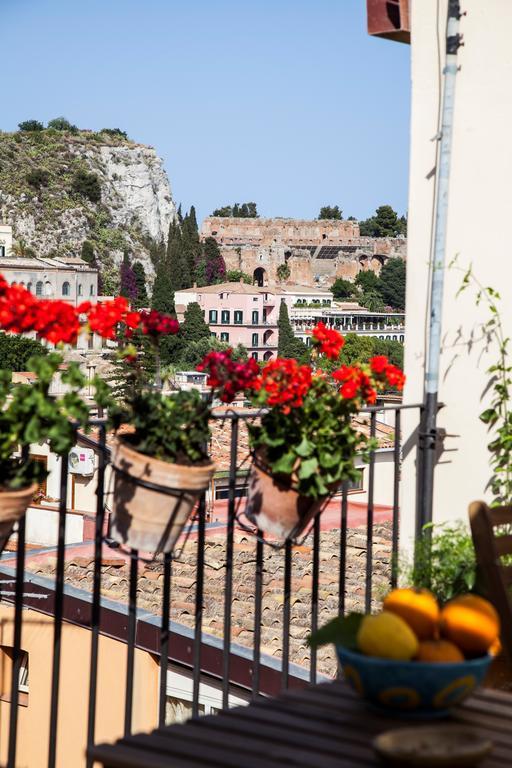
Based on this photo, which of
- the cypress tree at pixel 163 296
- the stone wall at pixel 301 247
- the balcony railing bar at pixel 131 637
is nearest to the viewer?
the balcony railing bar at pixel 131 637

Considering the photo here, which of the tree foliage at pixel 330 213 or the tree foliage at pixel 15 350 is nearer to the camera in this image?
the tree foliage at pixel 15 350

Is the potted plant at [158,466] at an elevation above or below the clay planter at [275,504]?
above

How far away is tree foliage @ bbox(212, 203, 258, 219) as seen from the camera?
3556 inches

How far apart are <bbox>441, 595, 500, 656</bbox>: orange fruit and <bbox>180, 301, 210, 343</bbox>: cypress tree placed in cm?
5261

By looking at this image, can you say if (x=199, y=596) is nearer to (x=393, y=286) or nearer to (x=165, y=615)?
(x=165, y=615)

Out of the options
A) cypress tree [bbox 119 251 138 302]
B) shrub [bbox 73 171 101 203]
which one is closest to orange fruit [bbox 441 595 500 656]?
cypress tree [bbox 119 251 138 302]

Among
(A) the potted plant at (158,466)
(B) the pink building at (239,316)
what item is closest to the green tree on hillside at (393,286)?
(B) the pink building at (239,316)

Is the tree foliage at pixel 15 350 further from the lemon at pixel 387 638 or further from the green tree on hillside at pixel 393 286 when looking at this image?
the green tree on hillside at pixel 393 286

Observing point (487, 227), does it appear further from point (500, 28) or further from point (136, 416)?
point (136, 416)

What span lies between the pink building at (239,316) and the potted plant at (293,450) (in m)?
56.4

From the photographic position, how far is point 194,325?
54.5 m

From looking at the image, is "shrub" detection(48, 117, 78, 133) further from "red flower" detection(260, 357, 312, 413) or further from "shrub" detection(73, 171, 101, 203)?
"red flower" detection(260, 357, 312, 413)

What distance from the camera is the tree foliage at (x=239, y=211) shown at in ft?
296

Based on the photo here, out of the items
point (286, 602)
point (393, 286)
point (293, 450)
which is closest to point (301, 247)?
point (393, 286)
